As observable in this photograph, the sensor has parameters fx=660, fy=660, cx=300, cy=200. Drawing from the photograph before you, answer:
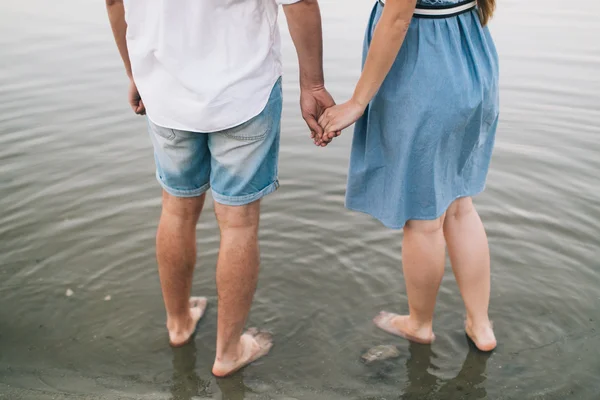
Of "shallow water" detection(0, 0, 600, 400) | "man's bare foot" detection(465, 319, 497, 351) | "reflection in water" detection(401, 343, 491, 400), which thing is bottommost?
"shallow water" detection(0, 0, 600, 400)

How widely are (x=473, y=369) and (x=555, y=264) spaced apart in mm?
892

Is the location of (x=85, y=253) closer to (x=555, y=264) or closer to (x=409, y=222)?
(x=409, y=222)

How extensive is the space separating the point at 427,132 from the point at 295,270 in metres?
1.20

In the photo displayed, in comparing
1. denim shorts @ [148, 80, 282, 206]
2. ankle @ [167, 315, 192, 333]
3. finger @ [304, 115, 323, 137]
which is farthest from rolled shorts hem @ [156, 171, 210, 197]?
ankle @ [167, 315, 192, 333]

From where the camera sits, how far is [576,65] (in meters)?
5.87

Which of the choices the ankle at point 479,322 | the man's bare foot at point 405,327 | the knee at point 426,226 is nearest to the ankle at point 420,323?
the man's bare foot at point 405,327

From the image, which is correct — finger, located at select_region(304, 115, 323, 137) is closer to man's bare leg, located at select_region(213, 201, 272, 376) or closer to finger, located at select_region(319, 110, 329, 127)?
finger, located at select_region(319, 110, 329, 127)

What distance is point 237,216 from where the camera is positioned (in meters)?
2.28

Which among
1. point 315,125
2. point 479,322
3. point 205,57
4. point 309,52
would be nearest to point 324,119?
point 315,125

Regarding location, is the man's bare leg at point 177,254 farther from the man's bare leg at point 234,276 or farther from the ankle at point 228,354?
the ankle at point 228,354

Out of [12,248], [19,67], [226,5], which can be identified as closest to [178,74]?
[226,5]

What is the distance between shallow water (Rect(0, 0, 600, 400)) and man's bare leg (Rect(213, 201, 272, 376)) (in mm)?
103

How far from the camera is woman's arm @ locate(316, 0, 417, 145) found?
195 cm

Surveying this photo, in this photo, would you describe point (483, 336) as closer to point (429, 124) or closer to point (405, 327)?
point (405, 327)
